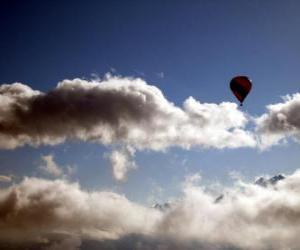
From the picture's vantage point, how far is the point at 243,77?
12275 cm

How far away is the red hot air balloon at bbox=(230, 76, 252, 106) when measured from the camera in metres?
120

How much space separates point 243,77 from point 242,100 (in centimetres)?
784

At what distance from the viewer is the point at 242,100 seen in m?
119

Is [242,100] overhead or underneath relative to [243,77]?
underneath

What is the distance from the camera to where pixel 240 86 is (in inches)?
4818

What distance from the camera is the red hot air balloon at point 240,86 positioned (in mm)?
120488
